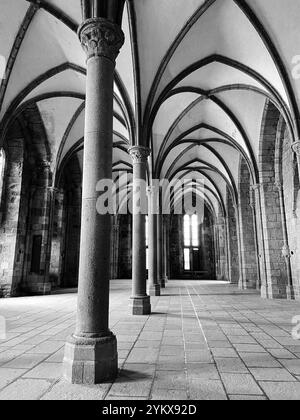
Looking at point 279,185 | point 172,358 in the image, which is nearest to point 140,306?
point 172,358

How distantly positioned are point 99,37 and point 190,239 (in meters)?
28.8

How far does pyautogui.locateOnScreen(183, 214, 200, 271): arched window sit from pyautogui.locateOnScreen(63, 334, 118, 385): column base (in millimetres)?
28686

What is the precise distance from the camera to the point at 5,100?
9344mm

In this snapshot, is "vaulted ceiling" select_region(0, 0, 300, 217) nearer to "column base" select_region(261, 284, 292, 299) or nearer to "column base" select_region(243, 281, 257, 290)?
"column base" select_region(261, 284, 292, 299)

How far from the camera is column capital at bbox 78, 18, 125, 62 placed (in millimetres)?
4016

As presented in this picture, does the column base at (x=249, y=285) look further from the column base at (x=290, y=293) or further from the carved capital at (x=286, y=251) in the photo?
the carved capital at (x=286, y=251)

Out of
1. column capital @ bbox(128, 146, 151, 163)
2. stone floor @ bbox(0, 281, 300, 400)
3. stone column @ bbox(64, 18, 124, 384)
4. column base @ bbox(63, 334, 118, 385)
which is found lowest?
stone floor @ bbox(0, 281, 300, 400)

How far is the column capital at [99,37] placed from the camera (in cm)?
402

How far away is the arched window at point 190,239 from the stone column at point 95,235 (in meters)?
28.5

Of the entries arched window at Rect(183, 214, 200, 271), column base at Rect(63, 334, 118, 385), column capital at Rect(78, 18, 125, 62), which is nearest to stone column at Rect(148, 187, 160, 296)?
column base at Rect(63, 334, 118, 385)

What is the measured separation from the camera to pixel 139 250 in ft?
A: 25.1

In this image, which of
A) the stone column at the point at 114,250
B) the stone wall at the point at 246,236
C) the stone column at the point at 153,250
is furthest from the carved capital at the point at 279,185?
the stone column at the point at 114,250
